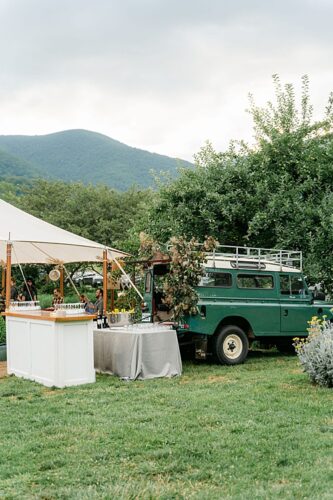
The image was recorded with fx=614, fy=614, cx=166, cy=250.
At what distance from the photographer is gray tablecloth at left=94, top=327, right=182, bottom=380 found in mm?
10516

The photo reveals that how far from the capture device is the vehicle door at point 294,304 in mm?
12469

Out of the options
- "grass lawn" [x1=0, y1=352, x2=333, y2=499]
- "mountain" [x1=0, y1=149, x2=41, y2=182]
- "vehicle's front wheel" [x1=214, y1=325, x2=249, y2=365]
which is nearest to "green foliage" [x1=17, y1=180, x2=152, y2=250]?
"vehicle's front wheel" [x1=214, y1=325, x2=249, y2=365]

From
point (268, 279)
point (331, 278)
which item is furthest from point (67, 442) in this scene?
point (331, 278)

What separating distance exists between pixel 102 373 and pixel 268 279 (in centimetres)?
384

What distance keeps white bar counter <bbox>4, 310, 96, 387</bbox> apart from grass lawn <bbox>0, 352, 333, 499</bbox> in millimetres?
505

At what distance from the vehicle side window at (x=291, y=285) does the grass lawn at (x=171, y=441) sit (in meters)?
3.28

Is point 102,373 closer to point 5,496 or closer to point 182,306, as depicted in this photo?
point 182,306

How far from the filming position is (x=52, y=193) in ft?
120

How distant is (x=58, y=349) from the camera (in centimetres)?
995

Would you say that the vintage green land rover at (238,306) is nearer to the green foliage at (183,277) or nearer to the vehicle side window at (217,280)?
the vehicle side window at (217,280)

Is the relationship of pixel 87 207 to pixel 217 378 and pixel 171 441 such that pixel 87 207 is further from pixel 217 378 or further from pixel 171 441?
pixel 171 441

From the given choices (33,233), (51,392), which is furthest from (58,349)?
(33,233)

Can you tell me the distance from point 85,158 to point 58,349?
146 m

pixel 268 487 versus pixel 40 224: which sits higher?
pixel 40 224
